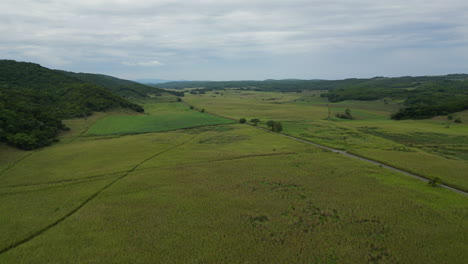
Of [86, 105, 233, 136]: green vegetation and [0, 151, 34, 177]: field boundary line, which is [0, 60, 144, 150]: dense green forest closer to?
[0, 151, 34, 177]: field boundary line

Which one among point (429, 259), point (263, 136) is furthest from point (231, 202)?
point (263, 136)

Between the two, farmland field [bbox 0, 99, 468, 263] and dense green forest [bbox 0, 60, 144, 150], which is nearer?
farmland field [bbox 0, 99, 468, 263]

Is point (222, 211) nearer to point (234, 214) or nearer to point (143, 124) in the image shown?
point (234, 214)

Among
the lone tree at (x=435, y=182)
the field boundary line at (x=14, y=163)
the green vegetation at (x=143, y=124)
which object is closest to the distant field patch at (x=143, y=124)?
the green vegetation at (x=143, y=124)

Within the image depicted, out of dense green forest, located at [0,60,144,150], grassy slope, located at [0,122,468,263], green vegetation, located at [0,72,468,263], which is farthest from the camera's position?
dense green forest, located at [0,60,144,150]

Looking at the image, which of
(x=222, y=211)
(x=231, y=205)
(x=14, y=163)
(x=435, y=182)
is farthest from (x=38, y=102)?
(x=435, y=182)

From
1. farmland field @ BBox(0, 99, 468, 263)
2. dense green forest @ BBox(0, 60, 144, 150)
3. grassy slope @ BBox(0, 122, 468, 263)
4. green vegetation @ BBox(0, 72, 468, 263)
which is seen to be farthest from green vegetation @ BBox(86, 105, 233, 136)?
grassy slope @ BBox(0, 122, 468, 263)
